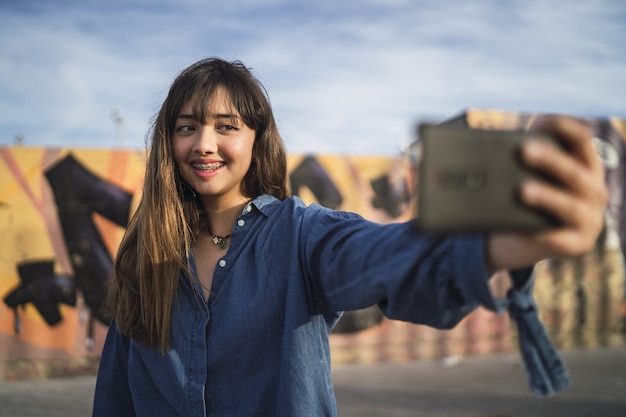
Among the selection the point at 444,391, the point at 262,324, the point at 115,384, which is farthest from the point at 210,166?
the point at 444,391

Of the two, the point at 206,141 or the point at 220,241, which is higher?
the point at 206,141

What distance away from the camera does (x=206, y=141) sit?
1722 mm

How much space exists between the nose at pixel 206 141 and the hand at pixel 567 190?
1085mm

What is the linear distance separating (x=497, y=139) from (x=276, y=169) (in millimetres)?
1217

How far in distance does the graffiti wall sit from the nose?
5634 mm

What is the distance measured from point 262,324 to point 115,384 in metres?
0.69

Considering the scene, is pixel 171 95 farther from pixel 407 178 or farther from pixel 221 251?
pixel 407 178

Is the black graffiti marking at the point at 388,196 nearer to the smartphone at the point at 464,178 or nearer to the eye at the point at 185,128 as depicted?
the eye at the point at 185,128

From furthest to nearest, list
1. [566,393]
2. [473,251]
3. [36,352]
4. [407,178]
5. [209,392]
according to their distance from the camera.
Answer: [407,178], [36,352], [566,393], [209,392], [473,251]

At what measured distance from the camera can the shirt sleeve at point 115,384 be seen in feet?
6.32

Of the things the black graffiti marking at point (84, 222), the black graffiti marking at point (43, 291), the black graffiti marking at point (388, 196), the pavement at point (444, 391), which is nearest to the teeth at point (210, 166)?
the pavement at point (444, 391)

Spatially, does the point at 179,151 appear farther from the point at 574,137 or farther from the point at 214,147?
the point at 574,137

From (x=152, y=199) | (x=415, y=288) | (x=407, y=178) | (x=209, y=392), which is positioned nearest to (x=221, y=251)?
(x=152, y=199)

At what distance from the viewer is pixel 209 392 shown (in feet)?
5.40
